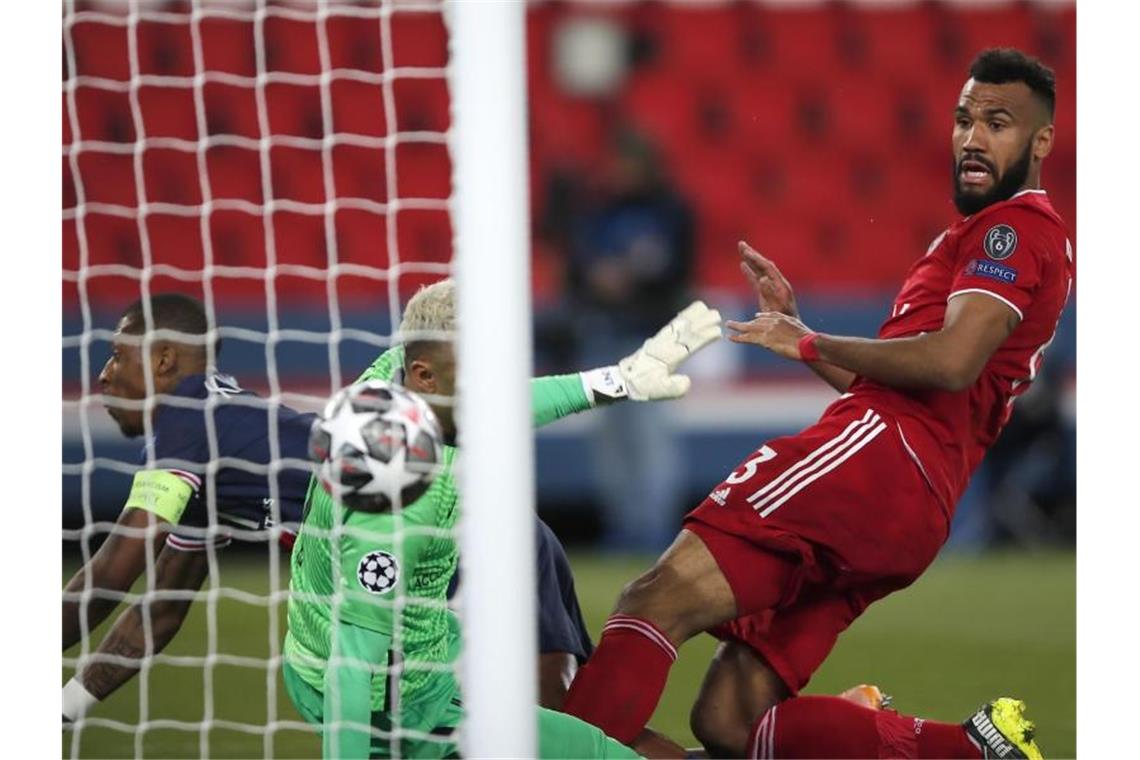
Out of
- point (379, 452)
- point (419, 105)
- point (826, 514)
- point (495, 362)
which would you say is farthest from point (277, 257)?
point (495, 362)

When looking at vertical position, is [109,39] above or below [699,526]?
above

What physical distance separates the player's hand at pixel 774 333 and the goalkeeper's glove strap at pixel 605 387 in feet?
0.76

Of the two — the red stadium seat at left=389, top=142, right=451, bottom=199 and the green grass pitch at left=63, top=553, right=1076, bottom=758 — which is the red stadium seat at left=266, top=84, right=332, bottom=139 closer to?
the red stadium seat at left=389, top=142, right=451, bottom=199

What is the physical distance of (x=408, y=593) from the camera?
3.01 meters

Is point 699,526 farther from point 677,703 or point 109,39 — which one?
point 109,39

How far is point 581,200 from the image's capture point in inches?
309

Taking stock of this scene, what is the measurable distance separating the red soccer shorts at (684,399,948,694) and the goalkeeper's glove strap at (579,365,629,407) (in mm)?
349

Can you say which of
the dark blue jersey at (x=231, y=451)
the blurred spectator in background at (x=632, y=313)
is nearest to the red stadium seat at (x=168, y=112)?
the blurred spectator in background at (x=632, y=313)

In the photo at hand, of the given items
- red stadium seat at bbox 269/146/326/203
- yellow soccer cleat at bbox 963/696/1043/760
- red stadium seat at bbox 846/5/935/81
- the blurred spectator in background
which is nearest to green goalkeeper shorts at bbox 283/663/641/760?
yellow soccer cleat at bbox 963/696/1043/760

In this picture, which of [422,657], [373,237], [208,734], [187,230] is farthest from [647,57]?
[422,657]

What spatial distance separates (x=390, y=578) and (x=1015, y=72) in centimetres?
161

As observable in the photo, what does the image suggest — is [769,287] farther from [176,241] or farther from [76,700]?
[176,241]

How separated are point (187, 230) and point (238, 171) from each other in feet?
2.37

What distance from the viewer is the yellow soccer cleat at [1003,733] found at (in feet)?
10.5
